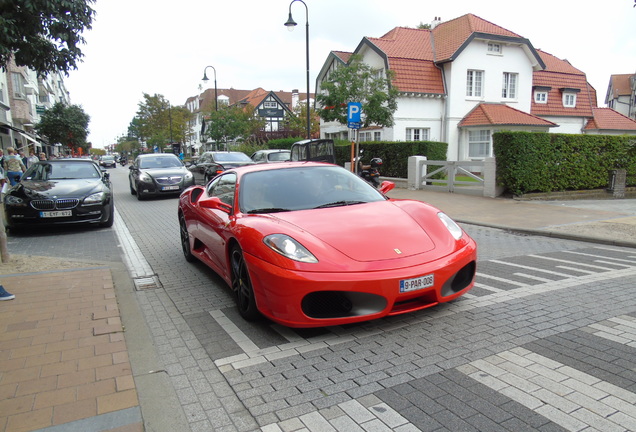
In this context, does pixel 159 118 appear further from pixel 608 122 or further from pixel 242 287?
pixel 242 287

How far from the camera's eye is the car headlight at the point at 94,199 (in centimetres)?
942

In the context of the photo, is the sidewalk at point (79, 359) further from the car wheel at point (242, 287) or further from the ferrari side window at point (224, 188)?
the ferrari side window at point (224, 188)

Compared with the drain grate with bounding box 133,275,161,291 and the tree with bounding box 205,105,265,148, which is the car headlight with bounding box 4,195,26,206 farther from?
the tree with bounding box 205,105,265,148

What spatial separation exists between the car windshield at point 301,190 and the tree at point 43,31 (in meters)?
3.54

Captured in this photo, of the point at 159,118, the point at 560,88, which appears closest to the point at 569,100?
the point at 560,88

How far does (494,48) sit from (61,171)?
26.8 m

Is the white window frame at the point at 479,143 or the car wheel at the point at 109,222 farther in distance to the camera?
the white window frame at the point at 479,143

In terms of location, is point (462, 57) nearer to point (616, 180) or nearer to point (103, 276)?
point (616, 180)

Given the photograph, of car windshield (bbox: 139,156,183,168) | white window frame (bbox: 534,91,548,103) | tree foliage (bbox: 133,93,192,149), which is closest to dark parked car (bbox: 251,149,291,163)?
car windshield (bbox: 139,156,183,168)

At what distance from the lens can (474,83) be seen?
2869cm

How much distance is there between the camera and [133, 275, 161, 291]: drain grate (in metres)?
5.60

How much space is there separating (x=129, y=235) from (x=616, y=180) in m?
15.5

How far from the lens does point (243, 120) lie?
42000 mm

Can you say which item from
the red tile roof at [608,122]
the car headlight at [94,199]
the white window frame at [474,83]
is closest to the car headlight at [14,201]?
the car headlight at [94,199]
